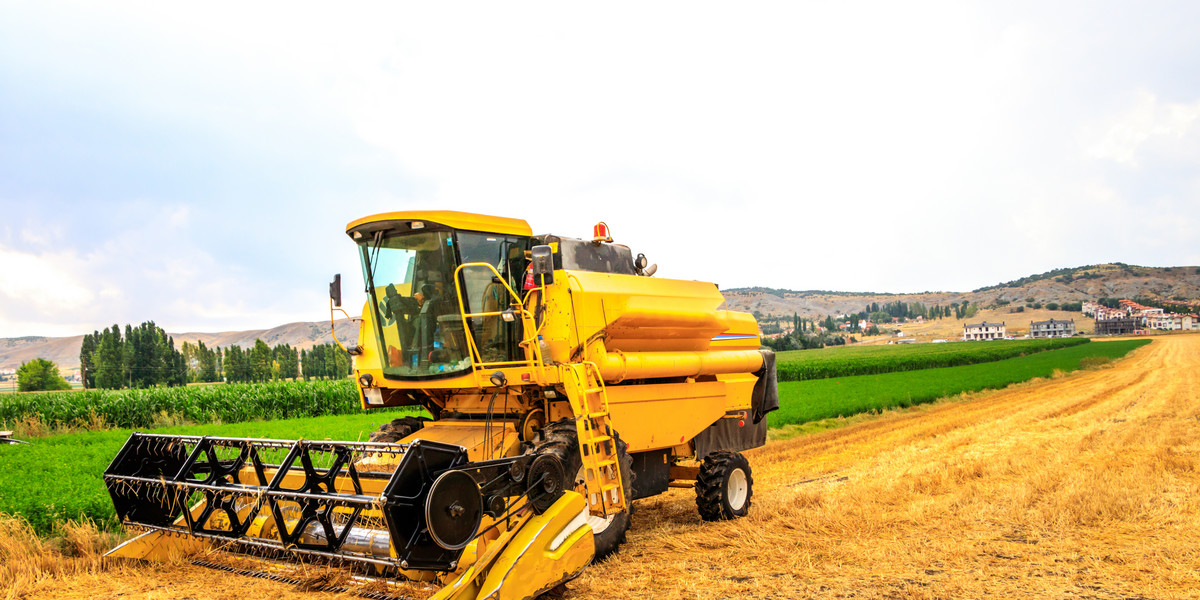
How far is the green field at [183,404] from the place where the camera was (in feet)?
65.6

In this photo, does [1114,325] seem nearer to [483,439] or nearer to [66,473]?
[483,439]

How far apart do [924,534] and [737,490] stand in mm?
1973

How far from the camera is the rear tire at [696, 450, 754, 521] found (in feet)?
26.4

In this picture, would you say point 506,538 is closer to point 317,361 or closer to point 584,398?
point 584,398

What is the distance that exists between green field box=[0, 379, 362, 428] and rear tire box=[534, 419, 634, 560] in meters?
18.6

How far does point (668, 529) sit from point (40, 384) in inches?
2374

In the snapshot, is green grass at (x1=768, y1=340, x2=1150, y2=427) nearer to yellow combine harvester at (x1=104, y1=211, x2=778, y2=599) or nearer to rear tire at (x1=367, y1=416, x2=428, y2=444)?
yellow combine harvester at (x1=104, y1=211, x2=778, y2=599)

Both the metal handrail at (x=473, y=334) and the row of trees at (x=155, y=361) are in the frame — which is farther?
the row of trees at (x=155, y=361)

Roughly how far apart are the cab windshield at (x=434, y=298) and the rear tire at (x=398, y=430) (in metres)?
0.66

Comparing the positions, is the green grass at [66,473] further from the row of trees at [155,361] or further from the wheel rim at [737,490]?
the row of trees at [155,361]

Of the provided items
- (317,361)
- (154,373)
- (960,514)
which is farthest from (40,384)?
(960,514)

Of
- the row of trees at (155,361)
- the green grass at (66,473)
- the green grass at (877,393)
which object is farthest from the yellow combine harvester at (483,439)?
the row of trees at (155,361)

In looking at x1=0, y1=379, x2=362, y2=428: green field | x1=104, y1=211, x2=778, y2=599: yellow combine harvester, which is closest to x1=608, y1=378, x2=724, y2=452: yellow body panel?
x1=104, y1=211, x2=778, y2=599: yellow combine harvester

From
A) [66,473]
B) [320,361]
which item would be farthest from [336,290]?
[320,361]
